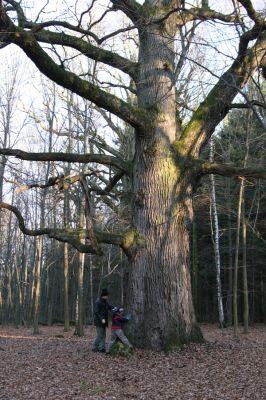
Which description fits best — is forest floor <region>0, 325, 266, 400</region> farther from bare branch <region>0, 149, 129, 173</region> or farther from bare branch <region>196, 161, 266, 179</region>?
bare branch <region>0, 149, 129, 173</region>

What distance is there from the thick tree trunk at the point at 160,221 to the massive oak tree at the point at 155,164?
0.07ft

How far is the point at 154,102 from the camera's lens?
10508 mm

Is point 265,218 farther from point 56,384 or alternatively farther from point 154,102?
point 56,384

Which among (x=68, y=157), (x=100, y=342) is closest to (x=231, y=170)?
(x=68, y=157)

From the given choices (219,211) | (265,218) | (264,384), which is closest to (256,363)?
(264,384)

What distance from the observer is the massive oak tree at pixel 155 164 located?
941 centimetres

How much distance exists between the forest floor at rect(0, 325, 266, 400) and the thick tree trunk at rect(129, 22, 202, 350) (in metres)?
0.59

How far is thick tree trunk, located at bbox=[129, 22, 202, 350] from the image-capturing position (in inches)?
372

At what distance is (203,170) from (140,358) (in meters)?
4.32

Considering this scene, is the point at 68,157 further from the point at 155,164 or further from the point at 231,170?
the point at 231,170

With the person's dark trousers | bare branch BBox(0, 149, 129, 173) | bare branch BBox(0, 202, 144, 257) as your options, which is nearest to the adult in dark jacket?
the person's dark trousers

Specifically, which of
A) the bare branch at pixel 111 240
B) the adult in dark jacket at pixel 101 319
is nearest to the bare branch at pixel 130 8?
the bare branch at pixel 111 240

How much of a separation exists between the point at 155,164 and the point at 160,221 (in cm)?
133

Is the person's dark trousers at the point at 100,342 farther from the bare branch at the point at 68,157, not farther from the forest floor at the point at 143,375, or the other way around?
the bare branch at the point at 68,157
